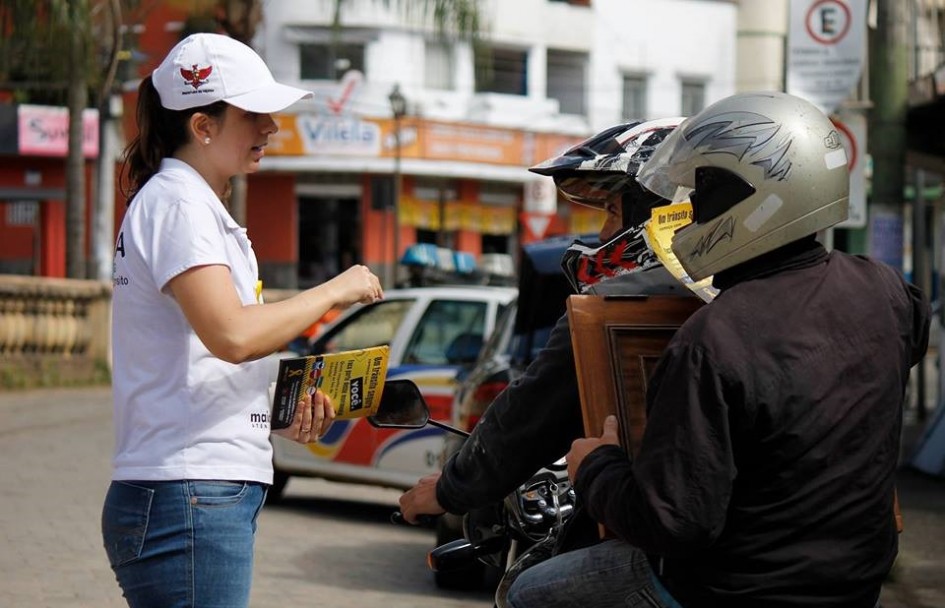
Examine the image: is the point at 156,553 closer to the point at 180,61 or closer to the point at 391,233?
the point at 180,61

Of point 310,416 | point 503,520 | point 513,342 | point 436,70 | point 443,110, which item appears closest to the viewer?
point 310,416

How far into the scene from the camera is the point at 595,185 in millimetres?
3631

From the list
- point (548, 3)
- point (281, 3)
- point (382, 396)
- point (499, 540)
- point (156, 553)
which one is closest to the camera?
point (156, 553)

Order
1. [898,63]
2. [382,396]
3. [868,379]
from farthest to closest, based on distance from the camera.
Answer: [898,63], [382,396], [868,379]

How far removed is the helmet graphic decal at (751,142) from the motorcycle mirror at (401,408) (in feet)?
3.03

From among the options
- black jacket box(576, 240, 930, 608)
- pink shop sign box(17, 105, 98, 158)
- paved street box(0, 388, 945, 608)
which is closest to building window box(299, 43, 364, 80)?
pink shop sign box(17, 105, 98, 158)

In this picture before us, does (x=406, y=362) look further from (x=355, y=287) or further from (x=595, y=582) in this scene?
(x=595, y=582)

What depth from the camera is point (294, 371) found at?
131 inches

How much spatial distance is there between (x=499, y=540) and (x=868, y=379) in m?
1.27

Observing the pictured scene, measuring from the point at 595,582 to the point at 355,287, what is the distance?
0.83m

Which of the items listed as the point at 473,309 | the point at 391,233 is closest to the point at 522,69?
the point at 391,233

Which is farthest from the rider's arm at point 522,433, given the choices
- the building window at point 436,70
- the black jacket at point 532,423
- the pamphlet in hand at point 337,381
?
the building window at point 436,70

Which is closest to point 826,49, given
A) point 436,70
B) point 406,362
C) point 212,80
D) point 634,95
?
point 406,362

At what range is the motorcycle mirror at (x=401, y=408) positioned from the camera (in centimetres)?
350
